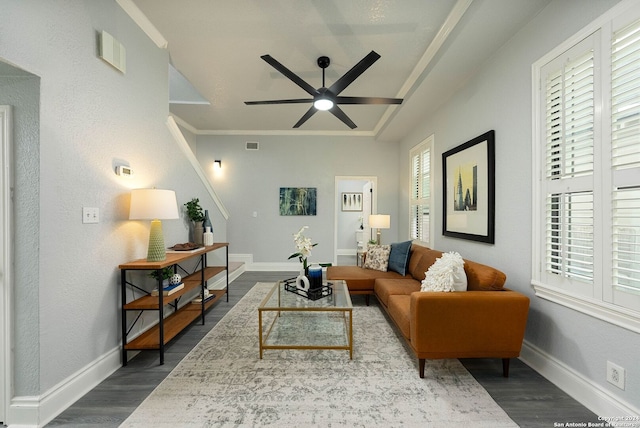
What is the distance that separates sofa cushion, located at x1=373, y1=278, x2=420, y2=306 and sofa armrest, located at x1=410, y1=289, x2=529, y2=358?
96 cm

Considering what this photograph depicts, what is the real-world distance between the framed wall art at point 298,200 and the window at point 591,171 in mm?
4067

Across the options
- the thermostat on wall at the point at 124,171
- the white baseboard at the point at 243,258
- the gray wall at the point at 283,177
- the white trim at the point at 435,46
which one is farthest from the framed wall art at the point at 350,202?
the thermostat on wall at the point at 124,171

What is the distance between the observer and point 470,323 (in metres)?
1.84

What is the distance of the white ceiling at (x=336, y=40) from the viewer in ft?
7.16

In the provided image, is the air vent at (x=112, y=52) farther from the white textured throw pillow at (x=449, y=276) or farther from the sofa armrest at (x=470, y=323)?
the white textured throw pillow at (x=449, y=276)

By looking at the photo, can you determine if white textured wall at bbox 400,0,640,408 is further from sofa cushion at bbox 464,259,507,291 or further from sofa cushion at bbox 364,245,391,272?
sofa cushion at bbox 364,245,391,272

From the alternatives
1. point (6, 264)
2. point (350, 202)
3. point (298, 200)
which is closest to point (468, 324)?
point (6, 264)

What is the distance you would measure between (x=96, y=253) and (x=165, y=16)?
2.12m

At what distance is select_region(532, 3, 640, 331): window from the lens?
144 centimetres

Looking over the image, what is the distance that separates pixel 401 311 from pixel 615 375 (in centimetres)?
126

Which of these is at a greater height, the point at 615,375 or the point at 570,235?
the point at 570,235

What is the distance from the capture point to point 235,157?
18.7ft

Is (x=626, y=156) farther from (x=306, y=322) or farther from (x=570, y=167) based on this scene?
(x=306, y=322)

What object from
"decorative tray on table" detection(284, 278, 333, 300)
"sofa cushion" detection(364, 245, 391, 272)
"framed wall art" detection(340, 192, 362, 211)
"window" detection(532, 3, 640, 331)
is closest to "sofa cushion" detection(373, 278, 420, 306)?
"sofa cushion" detection(364, 245, 391, 272)
